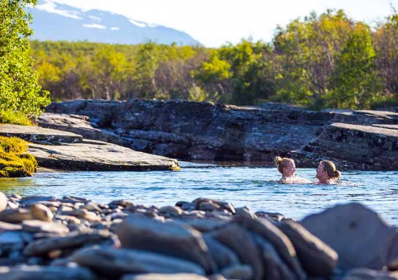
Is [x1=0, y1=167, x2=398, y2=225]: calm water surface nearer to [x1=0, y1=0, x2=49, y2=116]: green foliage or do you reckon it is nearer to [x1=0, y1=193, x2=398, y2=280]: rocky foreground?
[x1=0, y1=0, x2=49, y2=116]: green foliage

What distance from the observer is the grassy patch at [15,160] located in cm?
1848

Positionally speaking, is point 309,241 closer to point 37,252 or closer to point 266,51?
point 37,252

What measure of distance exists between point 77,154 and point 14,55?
302 centimetres

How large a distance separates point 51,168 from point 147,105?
15433mm

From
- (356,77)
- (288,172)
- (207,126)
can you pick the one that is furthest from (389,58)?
(288,172)

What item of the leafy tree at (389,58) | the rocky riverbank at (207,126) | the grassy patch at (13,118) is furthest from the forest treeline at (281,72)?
the rocky riverbank at (207,126)

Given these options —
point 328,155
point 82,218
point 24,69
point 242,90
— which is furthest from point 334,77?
point 82,218

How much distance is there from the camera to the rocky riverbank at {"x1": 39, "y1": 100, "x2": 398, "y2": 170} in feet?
98.5

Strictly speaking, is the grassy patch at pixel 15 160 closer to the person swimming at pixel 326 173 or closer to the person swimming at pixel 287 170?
the person swimming at pixel 287 170

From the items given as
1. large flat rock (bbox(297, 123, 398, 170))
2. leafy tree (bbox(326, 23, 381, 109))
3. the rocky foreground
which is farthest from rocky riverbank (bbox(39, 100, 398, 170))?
the rocky foreground

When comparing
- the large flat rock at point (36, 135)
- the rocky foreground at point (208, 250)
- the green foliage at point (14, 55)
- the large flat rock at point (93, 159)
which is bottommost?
the large flat rock at point (93, 159)

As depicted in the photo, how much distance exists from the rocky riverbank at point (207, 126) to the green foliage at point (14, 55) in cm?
833

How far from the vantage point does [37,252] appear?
564cm

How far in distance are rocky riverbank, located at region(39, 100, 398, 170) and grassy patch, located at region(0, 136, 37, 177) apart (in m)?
9.46
